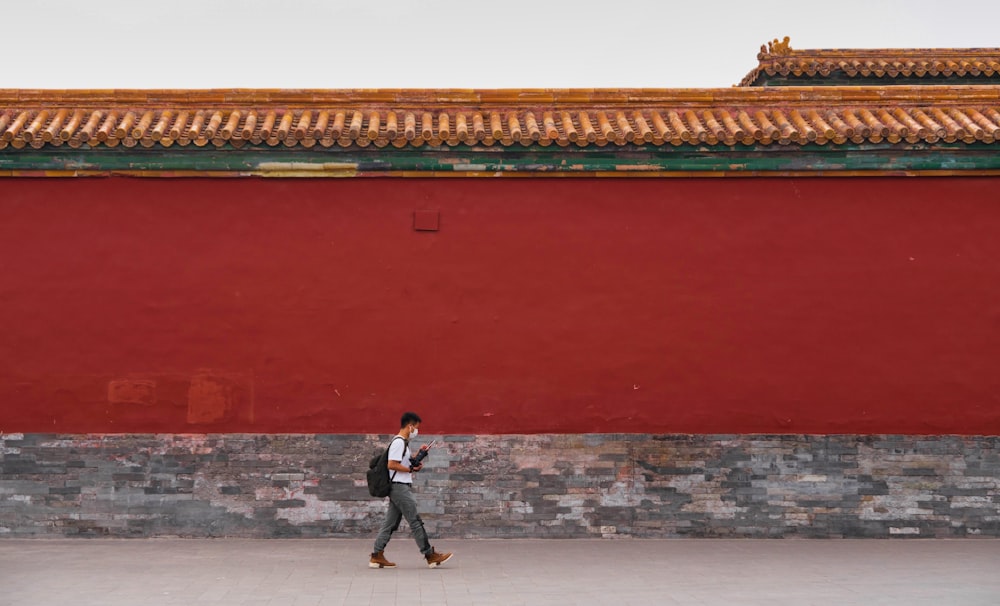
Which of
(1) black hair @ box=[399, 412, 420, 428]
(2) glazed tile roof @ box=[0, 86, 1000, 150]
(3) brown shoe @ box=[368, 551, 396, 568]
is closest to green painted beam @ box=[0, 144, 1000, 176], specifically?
(2) glazed tile roof @ box=[0, 86, 1000, 150]

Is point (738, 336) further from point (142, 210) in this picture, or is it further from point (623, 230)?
point (142, 210)

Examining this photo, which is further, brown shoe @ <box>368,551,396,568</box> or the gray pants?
brown shoe @ <box>368,551,396,568</box>

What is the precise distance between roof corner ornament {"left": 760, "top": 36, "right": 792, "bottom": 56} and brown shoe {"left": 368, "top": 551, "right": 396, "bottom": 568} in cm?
935

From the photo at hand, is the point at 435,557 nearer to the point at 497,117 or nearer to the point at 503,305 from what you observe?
the point at 503,305

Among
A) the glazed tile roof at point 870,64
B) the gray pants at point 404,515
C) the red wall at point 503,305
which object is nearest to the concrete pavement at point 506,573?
the gray pants at point 404,515

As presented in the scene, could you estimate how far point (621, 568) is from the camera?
8.88m

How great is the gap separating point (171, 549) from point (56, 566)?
107cm

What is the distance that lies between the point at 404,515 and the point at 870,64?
9.87m

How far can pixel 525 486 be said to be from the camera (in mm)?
10445

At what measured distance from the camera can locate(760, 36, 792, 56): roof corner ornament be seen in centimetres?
A: 1522

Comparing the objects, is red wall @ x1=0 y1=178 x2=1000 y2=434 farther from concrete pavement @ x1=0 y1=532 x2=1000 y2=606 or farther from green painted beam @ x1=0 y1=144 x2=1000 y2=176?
concrete pavement @ x1=0 y1=532 x2=1000 y2=606

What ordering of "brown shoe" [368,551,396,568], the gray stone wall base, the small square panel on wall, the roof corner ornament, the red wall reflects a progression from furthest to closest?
the roof corner ornament → the small square panel on wall → the red wall → the gray stone wall base → "brown shoe" [368,551,396,568]

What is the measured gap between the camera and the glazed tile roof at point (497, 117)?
1056cm

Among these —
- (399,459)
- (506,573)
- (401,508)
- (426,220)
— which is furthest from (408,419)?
(426,220)
